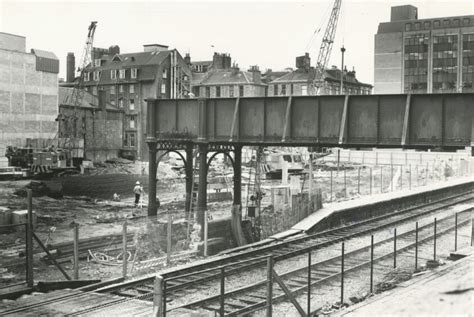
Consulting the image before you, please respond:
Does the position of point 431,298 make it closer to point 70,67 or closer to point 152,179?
point 152,179

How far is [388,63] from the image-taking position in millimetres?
105062

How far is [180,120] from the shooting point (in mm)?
28797

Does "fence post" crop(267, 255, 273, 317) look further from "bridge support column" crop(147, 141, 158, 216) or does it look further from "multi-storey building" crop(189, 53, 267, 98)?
"multi-storey building" crop(189, 53, 267, 98)

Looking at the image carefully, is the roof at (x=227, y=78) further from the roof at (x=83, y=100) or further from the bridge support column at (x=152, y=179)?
the bridge support column at (x=152, y=179)

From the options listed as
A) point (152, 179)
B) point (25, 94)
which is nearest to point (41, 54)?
point (25, 94)

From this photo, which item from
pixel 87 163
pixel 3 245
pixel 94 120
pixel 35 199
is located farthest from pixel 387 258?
pixel 94 120

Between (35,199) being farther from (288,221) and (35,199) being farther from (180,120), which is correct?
(288,221)

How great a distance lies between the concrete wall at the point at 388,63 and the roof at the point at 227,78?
2717cm

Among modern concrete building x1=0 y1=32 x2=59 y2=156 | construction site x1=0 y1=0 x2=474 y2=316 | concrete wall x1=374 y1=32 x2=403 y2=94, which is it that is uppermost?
concrete wall x1=374 y1=32 x2=403 y2=94

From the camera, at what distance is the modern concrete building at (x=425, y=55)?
9806 centimetres

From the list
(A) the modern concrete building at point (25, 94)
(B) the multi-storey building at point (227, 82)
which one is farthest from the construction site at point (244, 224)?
(B) the multi-storey building at point (227, 82)

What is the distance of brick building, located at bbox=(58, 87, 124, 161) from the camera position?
71775mm

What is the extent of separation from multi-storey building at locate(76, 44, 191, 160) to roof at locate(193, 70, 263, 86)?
26.2 ft

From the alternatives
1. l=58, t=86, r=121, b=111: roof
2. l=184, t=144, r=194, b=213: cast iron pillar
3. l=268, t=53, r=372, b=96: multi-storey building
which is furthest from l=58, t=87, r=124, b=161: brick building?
l=184, t=144, r=194, b=213: cast iron pillar
